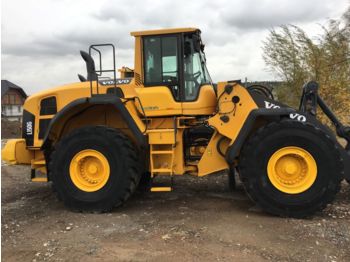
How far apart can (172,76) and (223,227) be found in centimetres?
242

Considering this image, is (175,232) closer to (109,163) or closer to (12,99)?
(109,163)

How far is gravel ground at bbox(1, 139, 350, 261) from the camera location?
14.2 ft

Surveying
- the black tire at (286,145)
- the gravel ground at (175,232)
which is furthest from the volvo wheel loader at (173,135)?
the gravel ground at (175,232)

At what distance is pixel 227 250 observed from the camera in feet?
14.4

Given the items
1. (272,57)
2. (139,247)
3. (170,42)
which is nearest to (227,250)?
(139,247)

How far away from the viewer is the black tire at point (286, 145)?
5430mm

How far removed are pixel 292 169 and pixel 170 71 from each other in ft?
7.58

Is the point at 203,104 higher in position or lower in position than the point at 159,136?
higher

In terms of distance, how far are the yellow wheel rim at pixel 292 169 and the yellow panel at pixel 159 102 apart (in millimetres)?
1632

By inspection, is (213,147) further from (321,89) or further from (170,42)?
(321,89)

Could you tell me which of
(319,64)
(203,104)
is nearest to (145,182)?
(203,104)

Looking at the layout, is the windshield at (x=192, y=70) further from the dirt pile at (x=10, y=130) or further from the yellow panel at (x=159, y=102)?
the dirt pile at (x=10, y=130)

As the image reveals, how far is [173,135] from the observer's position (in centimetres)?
609

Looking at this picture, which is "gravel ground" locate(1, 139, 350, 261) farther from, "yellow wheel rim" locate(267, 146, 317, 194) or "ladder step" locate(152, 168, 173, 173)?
"ladder step" locate(152, 168, 173, 173)
